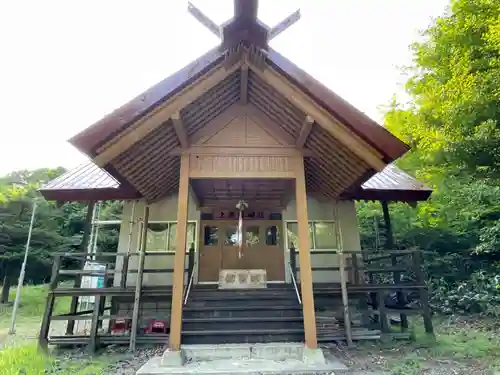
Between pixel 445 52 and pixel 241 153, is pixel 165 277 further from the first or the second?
pixel 445 52

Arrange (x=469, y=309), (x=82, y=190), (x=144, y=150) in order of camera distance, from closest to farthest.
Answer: (x=144, y=150) < (x=82, y=190) < (x=469, y=309)

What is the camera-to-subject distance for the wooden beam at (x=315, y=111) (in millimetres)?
4535

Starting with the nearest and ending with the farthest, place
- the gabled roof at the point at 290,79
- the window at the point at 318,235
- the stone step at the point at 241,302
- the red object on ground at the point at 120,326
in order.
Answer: the gabled roof at the point at 290,79 → the stone step at the point at 241,302 → the red object on ground at the point at 120,326 → the window at the point at 318,235

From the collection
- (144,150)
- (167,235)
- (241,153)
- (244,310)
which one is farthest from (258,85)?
(167,235)

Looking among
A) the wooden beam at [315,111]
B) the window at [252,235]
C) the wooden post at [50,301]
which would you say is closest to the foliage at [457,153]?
the wooden beam at [315,111]

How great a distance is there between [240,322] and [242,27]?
4294 millimetres

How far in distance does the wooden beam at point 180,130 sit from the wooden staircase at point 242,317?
8.80 feet

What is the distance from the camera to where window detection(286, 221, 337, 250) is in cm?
836

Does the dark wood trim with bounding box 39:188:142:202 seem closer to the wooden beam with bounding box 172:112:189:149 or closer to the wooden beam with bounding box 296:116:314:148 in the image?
the wooden beam with bounding box 172:112:189:149

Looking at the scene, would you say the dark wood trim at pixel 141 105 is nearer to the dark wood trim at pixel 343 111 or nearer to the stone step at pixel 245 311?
the dark wood trim at pixel 343 111

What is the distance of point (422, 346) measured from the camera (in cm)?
564

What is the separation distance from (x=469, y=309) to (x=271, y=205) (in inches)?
244

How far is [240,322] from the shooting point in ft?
17.2

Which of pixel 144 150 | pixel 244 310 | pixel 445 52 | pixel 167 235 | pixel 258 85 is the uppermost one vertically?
pixel 445 52
